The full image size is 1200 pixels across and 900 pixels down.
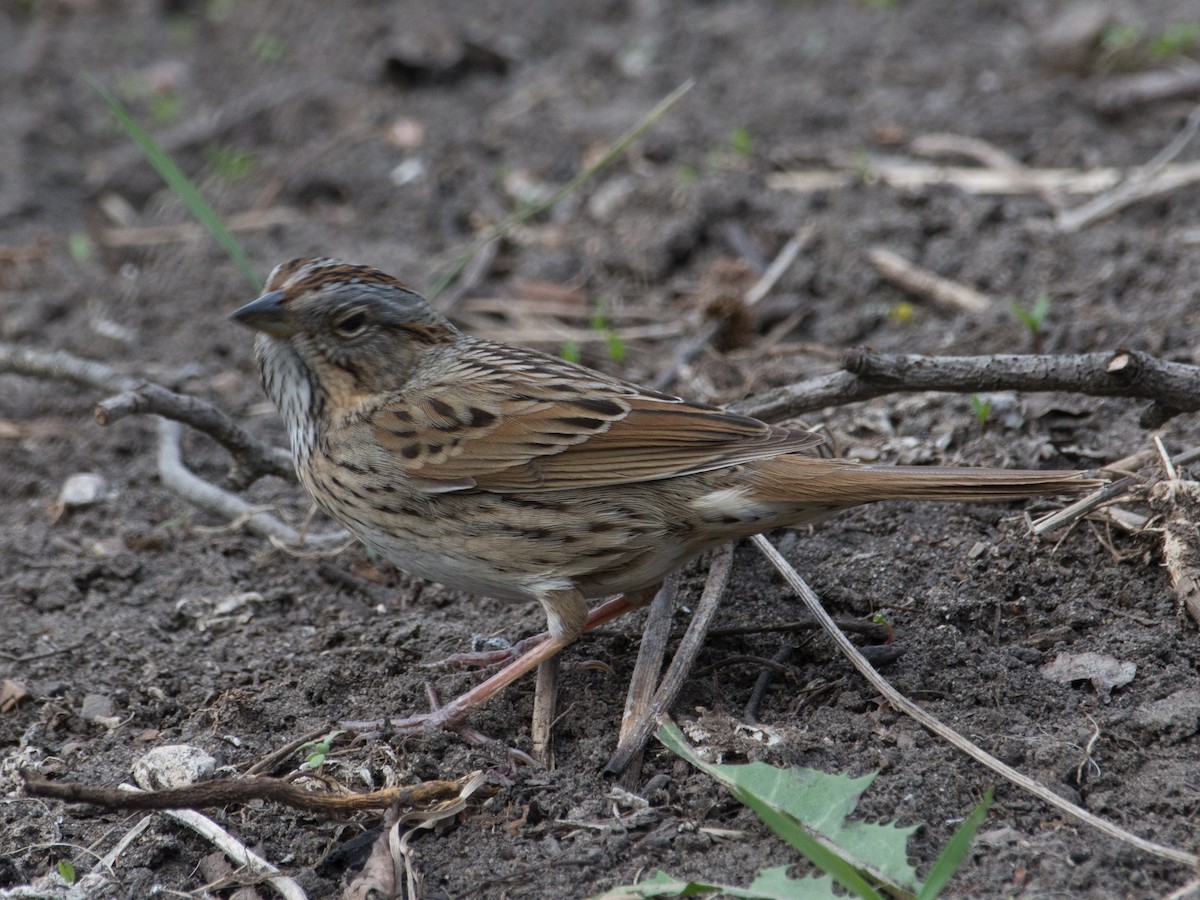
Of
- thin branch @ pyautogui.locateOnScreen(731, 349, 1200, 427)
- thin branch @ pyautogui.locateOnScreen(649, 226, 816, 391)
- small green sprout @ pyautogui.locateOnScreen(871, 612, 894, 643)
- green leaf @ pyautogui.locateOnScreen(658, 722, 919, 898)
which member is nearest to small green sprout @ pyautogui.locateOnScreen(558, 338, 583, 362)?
thin branch @ pyautogui.locateOnScreen(649, 226, 816, 391)

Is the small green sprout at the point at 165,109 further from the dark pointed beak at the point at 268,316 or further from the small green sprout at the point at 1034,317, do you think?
the small green sprout at the point at 1034,317

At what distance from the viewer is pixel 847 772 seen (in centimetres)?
327

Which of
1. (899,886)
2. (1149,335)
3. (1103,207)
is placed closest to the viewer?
(899,886)

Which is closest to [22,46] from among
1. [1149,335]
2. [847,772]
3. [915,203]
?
[915,203]

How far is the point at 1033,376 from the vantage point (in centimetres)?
391

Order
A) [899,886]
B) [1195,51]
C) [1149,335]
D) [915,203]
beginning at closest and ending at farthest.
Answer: [899,886], [1149,335], [915,203], [1195,51]

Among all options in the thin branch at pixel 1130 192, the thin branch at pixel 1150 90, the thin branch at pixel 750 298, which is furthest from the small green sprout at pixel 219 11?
the thin branch at pixel 1130 192

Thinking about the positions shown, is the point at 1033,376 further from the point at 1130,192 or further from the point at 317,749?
the point at 1130,192

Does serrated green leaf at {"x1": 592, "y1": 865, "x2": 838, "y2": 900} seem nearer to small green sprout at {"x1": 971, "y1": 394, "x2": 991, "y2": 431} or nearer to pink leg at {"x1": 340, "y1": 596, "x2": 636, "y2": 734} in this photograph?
pink leg at {"x1": 340, "y1": 596, "x2": 636, "y2": 734}

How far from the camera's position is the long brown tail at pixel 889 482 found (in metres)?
3.40

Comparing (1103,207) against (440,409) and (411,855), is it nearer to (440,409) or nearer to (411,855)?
(440,409)

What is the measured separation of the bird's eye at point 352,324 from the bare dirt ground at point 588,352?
3.13 feet

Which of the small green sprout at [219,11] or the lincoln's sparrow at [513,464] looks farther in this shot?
the small green sprout at [219,11]

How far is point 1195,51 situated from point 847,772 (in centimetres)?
569
